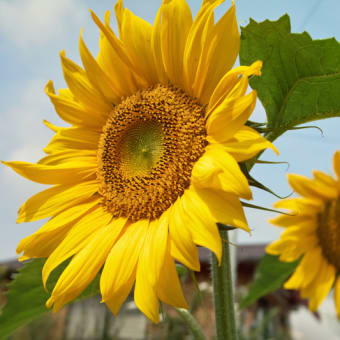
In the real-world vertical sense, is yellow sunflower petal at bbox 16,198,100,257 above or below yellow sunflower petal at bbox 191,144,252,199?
below

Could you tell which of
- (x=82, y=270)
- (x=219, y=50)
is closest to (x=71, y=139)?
(x=82, y=270)

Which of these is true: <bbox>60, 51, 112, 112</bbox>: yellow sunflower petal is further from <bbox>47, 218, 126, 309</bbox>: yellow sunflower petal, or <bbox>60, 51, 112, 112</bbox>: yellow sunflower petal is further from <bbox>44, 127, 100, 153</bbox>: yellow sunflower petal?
<bbox>47, 218, 126, 309</bbox>: yellow sunflower petal

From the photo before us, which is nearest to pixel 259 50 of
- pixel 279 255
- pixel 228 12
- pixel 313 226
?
pixel 228 12

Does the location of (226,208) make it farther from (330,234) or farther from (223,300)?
(330,234)

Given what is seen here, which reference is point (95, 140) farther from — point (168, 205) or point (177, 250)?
point (177, 250)

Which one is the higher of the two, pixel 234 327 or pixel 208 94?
pixel 208 94

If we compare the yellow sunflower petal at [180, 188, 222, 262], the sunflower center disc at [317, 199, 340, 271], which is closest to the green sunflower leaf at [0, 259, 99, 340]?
the yellow sunflower petal at [180, 188, 222, 262]
